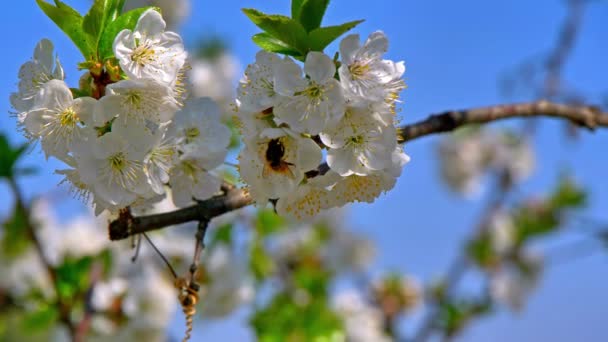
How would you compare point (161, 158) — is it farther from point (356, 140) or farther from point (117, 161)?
point (356, 140)

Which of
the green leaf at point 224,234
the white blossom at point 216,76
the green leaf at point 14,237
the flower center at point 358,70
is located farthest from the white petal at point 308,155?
the white blossom at point 216,76

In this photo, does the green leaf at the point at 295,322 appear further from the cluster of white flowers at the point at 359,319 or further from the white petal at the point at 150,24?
the white petal at the point at 150,24

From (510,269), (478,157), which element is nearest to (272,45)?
(510,269)

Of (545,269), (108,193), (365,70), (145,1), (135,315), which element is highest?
(545,269)

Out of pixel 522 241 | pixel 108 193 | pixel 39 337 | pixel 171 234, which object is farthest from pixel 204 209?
pixel 522 241

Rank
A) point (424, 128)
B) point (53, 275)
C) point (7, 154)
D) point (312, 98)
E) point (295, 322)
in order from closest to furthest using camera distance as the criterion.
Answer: point (312, 98), point (424, 128), point (7, 154), point (53, 275), point (295, 322)

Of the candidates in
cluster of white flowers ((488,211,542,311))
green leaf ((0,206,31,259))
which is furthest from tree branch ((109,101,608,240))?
cluster of white flowers ((488,211,542,311))

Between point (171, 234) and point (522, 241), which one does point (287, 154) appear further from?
point (522, 241)
